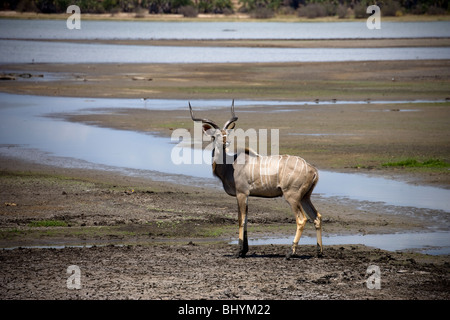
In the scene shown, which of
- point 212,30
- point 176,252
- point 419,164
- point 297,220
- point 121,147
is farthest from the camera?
point 212,30

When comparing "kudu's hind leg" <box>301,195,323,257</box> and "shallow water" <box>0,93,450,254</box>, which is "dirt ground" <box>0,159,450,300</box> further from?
"shallow water" <box>0,93,450,254</box>

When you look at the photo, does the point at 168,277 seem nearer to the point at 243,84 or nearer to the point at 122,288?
the point at 122,288

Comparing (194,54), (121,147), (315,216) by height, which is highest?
(315,216)

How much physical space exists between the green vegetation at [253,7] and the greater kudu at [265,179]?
118772 mm

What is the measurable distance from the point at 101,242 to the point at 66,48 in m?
67.3

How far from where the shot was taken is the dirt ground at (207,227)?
11.6 metres

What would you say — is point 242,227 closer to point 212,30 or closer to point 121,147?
point 121,147

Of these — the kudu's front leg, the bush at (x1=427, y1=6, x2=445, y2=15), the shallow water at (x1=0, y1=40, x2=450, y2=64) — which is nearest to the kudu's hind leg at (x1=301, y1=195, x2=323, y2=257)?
the kudu's front leg

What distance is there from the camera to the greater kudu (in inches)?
522

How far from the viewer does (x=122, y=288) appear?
449 inches

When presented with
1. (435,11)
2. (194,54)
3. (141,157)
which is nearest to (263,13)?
(435,11)

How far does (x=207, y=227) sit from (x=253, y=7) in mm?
134711

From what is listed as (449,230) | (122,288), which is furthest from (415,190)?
(122,288)

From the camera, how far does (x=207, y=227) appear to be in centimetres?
1566
